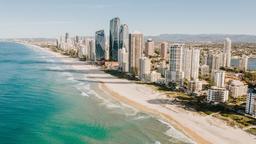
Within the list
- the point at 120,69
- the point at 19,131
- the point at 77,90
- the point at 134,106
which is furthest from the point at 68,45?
the point at 19,131

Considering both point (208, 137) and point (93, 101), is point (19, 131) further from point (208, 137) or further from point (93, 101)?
point (208, 137)

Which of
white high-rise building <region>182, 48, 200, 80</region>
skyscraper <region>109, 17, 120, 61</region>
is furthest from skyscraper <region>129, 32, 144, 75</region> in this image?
skyscraper <region>109, 17, 120, 61</region>

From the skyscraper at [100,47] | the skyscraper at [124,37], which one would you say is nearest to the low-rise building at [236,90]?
the skyscraper at [124,37]

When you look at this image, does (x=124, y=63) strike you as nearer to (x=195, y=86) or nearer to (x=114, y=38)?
(x=114, y=38)

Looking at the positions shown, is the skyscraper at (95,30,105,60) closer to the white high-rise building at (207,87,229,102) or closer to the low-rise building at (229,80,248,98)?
the low-rise building at (229,80,248,98)

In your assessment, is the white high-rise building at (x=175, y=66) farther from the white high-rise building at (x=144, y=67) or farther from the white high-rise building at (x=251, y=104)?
the white high-rise building at (x=251, y=104)

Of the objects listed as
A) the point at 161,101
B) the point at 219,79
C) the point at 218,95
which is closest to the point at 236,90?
the point at 218,95
